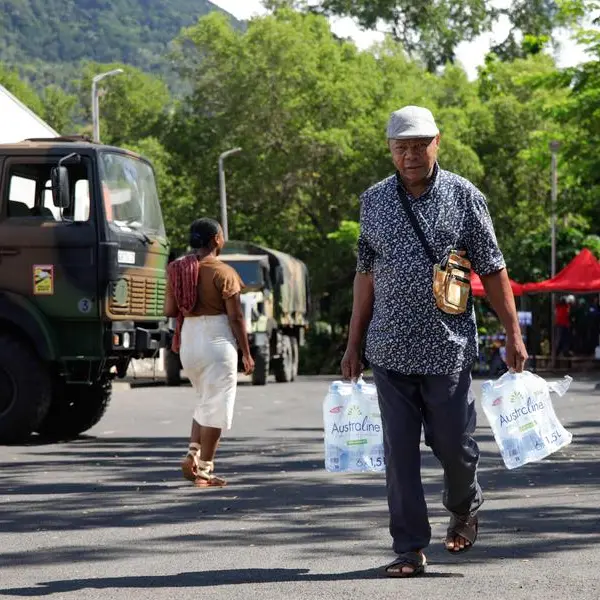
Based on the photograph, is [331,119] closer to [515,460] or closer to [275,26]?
[275,26]

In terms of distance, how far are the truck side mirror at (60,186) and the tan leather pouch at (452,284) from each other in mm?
8838

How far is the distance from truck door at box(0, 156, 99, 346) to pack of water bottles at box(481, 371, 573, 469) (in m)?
8.59

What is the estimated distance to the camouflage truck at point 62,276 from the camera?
15812 mm

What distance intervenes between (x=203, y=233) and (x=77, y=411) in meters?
5.92

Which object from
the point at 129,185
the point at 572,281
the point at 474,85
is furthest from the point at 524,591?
the point at 474,85

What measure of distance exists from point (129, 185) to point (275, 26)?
146 ft

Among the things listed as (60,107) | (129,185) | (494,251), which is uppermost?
(60,107)

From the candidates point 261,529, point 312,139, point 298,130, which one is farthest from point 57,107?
point 261,529

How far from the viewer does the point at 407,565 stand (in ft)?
23.6

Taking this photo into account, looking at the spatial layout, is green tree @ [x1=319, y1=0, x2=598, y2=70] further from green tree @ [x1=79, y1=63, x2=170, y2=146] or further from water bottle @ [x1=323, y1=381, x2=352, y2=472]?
water bottle @ [x1=323, y1=381, x2=352, y2=472]

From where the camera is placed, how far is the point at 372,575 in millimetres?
7301

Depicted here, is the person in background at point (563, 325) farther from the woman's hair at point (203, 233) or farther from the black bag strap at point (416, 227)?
the black bag strap at point (416, 227)

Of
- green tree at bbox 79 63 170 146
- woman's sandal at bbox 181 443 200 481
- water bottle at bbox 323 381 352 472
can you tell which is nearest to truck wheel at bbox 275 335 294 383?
woman's sandal at bbox 181 443 200 481

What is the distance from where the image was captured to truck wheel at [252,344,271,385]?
32594mm
